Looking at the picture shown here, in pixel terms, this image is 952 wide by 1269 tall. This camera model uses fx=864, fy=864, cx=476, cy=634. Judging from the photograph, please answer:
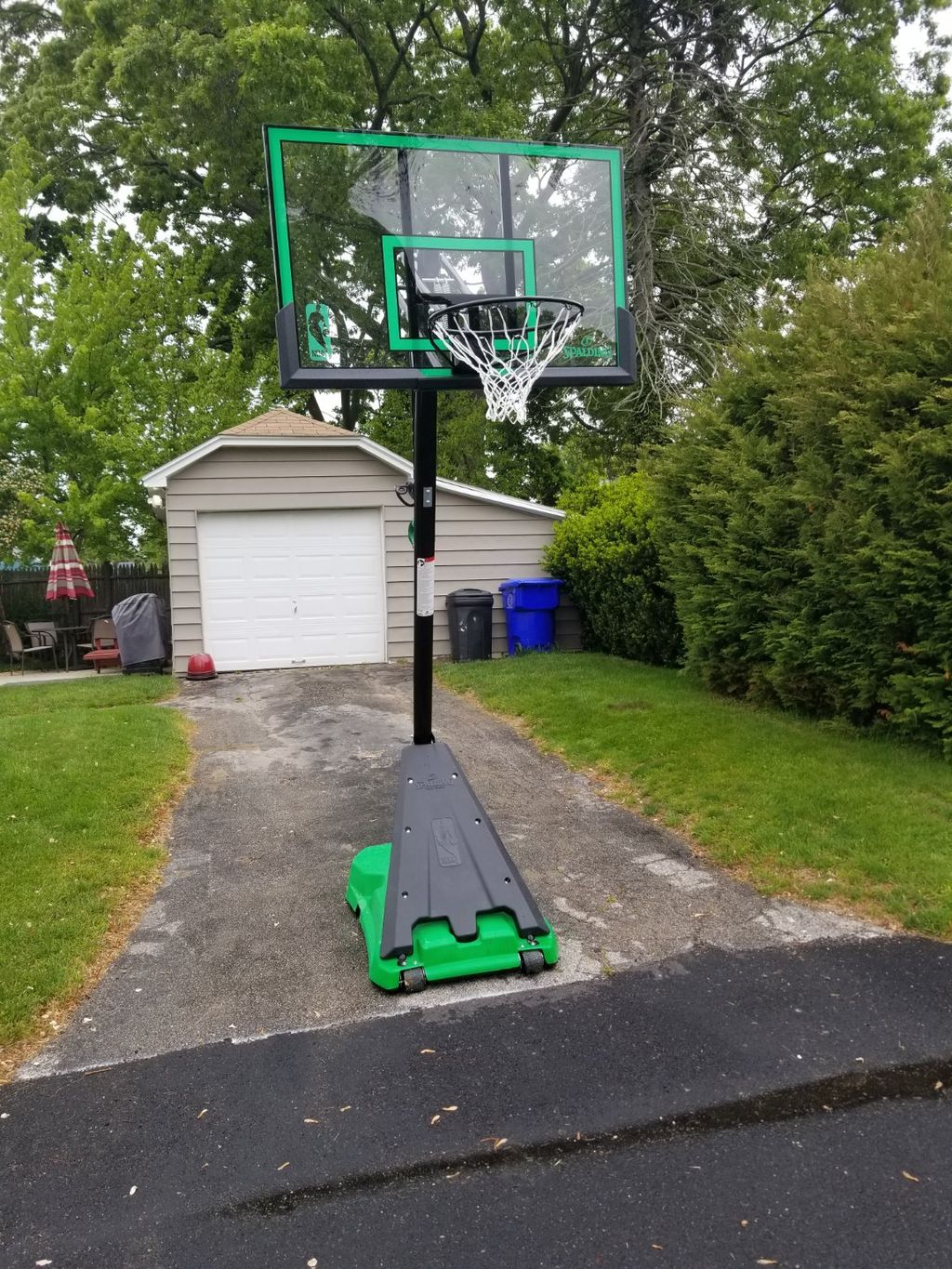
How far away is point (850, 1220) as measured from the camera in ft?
7.62

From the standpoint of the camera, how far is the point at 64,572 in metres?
13.6

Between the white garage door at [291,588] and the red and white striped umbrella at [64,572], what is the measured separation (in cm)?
352

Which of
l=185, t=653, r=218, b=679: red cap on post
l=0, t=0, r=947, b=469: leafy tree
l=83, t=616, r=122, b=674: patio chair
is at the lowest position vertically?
l=185, t=653, r=218, b=679: red cap on post

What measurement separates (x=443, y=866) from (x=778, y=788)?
8.35 feet

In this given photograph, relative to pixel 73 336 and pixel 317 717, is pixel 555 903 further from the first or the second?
pixel 73 336

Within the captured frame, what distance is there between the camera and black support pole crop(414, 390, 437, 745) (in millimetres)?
4352

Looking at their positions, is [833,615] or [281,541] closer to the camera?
[833,615]

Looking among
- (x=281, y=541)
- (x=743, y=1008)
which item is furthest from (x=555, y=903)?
(x=281, y=541)

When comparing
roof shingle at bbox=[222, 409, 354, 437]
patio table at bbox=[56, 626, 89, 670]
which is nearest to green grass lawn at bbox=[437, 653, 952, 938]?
roof shingle at bbox=[222, 409, 354, 437]

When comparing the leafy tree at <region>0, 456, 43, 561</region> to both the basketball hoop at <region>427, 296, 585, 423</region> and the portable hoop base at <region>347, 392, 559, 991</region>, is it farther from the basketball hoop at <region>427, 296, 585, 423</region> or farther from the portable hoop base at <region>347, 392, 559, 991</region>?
the basketball hoop at <region>427, 296, 585, 423</region>

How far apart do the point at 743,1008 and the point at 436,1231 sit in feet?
5.18

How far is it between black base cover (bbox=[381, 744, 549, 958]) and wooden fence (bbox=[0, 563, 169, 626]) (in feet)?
38.3

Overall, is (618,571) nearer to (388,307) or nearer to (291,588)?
(291,588)

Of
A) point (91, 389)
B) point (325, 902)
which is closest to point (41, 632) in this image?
point (91, 389)
